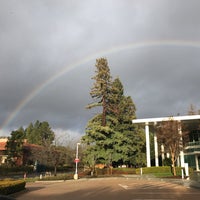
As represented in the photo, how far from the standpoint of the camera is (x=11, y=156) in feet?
178

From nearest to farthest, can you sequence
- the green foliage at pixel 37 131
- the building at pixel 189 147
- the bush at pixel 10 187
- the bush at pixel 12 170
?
1. the bush at pixel 10 187
2. the building at pixel 189 147
3. the bush at pixel 12 170
4. the green foliage at pixel 37 131

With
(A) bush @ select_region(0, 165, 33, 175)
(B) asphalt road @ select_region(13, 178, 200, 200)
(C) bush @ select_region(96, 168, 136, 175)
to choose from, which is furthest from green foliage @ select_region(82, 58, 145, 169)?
(B) asphalt road @ select_region(13, 178, 200, 200)

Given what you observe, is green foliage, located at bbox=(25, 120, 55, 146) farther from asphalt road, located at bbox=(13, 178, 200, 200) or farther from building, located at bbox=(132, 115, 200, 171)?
asphalt road, located at bbox=(13, 178, 200, 200)

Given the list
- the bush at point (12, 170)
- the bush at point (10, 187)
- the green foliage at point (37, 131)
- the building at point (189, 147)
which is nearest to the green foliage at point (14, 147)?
the bush at point (12, 170)

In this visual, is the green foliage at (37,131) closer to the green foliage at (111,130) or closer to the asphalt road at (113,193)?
the green foliage at (111,130)

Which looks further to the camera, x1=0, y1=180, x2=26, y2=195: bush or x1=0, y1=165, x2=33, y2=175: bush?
x1=0, y1=165, x2=33, y2=175: bush

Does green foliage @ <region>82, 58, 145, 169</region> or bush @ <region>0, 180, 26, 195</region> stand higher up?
green foliage @ <region>82, 58, 145, 169</region>

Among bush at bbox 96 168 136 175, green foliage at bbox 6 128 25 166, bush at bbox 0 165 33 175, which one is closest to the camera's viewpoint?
bush at bbox 96 168 136 175

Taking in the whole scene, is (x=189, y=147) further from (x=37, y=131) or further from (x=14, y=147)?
(x=37, y=131)

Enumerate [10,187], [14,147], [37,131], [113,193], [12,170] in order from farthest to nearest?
[37,131] → [14,147] → [12,170] → [10,187] → [113,193]

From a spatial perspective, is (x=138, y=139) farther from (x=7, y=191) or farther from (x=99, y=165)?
(x=7, y=191)

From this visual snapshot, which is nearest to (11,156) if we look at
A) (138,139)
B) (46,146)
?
(46,146)

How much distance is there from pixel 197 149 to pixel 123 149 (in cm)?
1183

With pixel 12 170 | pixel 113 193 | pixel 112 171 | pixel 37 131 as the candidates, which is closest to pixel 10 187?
pixel 113 193
